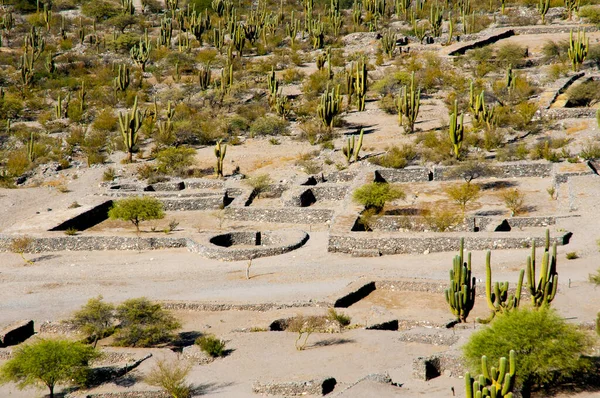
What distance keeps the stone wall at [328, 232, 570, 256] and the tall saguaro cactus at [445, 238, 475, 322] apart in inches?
255

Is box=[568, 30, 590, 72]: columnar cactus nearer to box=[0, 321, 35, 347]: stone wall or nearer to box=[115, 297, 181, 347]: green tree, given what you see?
box=[115, 297, 181, 347]: green tree

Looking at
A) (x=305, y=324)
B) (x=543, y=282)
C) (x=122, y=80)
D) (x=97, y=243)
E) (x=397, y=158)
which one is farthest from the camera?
(x=122, y=80)

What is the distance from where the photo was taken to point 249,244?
3272 centimetres

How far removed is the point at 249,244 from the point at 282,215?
95.7 inches

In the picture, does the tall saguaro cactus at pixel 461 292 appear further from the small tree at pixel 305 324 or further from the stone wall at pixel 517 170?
the stone wall at pixel 517 170

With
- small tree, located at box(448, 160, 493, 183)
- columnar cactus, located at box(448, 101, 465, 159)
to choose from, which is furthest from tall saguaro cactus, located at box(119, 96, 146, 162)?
small tree, located at box(448, 160, 493, 183)

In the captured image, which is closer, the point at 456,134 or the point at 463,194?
the point at 463,194

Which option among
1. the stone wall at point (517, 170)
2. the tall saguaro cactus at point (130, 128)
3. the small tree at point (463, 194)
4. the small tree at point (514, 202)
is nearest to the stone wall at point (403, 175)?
the stone wall at point (517, 170)

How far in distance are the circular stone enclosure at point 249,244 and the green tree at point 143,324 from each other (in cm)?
678

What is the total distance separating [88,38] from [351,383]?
57.3 meters

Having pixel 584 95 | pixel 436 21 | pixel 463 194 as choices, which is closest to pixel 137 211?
pixel 463 194

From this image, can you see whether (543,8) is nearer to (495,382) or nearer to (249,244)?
(249,244)

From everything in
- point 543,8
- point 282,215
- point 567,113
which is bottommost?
point 282,215

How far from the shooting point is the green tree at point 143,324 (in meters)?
23.0
